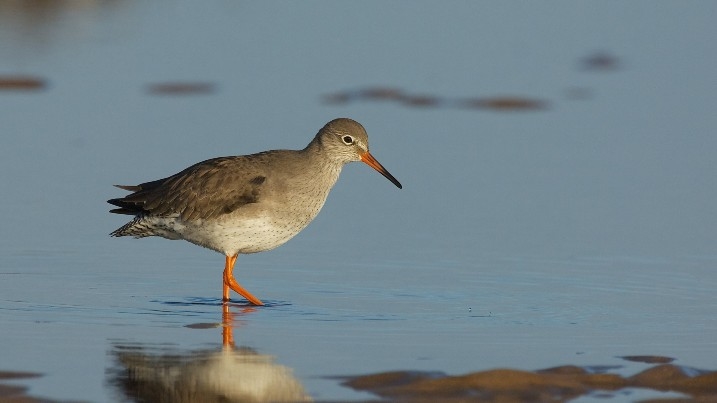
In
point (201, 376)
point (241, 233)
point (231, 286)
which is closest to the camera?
point (201, 376)

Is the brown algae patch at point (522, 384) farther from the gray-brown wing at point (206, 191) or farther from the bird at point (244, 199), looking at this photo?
the gray-brown wing at point (206, 191)

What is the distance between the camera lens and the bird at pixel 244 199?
12.4m

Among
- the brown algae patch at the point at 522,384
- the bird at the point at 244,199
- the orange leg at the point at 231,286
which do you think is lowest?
the brown algae patch at the point at 522,384

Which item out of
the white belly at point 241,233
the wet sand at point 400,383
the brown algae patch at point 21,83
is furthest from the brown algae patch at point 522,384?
the brown algae patch at point 21,83

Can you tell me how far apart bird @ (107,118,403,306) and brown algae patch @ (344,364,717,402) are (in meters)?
2.98

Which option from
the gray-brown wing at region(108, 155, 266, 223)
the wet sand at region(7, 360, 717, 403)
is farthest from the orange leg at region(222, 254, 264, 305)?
the wet sand at region(7, 360, 717, 403)

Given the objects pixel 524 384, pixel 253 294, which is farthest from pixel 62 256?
pixel 524 384

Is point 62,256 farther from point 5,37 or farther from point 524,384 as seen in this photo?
point 5,37

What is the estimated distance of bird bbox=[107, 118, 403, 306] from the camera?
12.4 m

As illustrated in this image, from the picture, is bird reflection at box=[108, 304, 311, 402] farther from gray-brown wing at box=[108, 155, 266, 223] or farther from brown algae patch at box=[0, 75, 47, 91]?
Result: brown algae patch at box=[0, 75, 47, 91]

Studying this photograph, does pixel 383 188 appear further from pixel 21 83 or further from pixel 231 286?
pixel 21 83

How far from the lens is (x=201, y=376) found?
30.8ft

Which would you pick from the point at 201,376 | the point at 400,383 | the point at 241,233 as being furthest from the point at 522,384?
the point at 241,233

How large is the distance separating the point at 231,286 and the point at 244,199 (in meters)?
0.73
